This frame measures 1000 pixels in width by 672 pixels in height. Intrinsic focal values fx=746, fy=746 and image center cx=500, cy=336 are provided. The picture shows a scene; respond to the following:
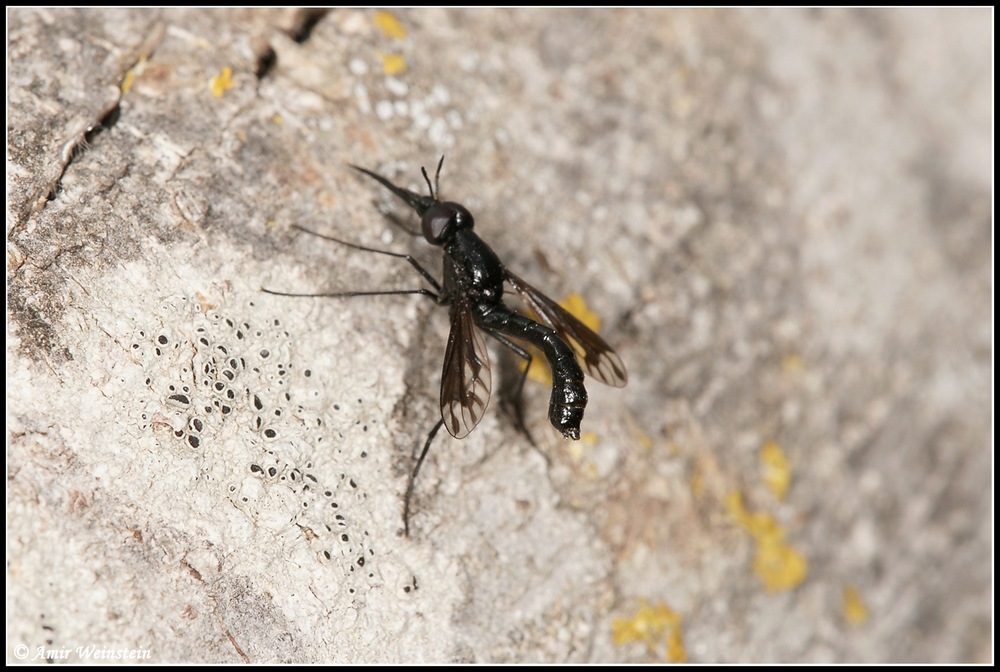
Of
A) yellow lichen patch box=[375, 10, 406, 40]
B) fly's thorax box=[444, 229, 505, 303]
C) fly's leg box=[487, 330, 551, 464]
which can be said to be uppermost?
yellow lichen patch box=[375, 10, 406, 40]

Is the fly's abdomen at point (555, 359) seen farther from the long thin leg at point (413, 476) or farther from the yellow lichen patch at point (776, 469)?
the yellow lichen patch at point (776, 469)

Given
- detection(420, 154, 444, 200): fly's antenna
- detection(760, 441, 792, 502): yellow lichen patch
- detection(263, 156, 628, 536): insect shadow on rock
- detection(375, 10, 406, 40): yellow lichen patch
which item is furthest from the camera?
detection(760, 441, 792, 502): yellow lichen patch

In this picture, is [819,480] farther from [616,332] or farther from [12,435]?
[12,435]

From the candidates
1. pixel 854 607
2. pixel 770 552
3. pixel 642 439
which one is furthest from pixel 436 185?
pixel 854 607

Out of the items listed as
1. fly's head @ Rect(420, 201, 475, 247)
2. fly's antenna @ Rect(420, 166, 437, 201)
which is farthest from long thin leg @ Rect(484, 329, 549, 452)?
fly's antenna @ Rect(420, 166, 437, 201)

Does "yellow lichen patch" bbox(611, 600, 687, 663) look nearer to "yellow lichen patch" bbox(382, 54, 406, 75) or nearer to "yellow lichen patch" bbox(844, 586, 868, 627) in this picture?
"yellow lichen patch" bbox(844, 586, 868, 627)

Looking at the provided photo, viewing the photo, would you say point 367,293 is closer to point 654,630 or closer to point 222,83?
point 222,83

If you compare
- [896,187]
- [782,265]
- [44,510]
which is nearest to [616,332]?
[782,265]
